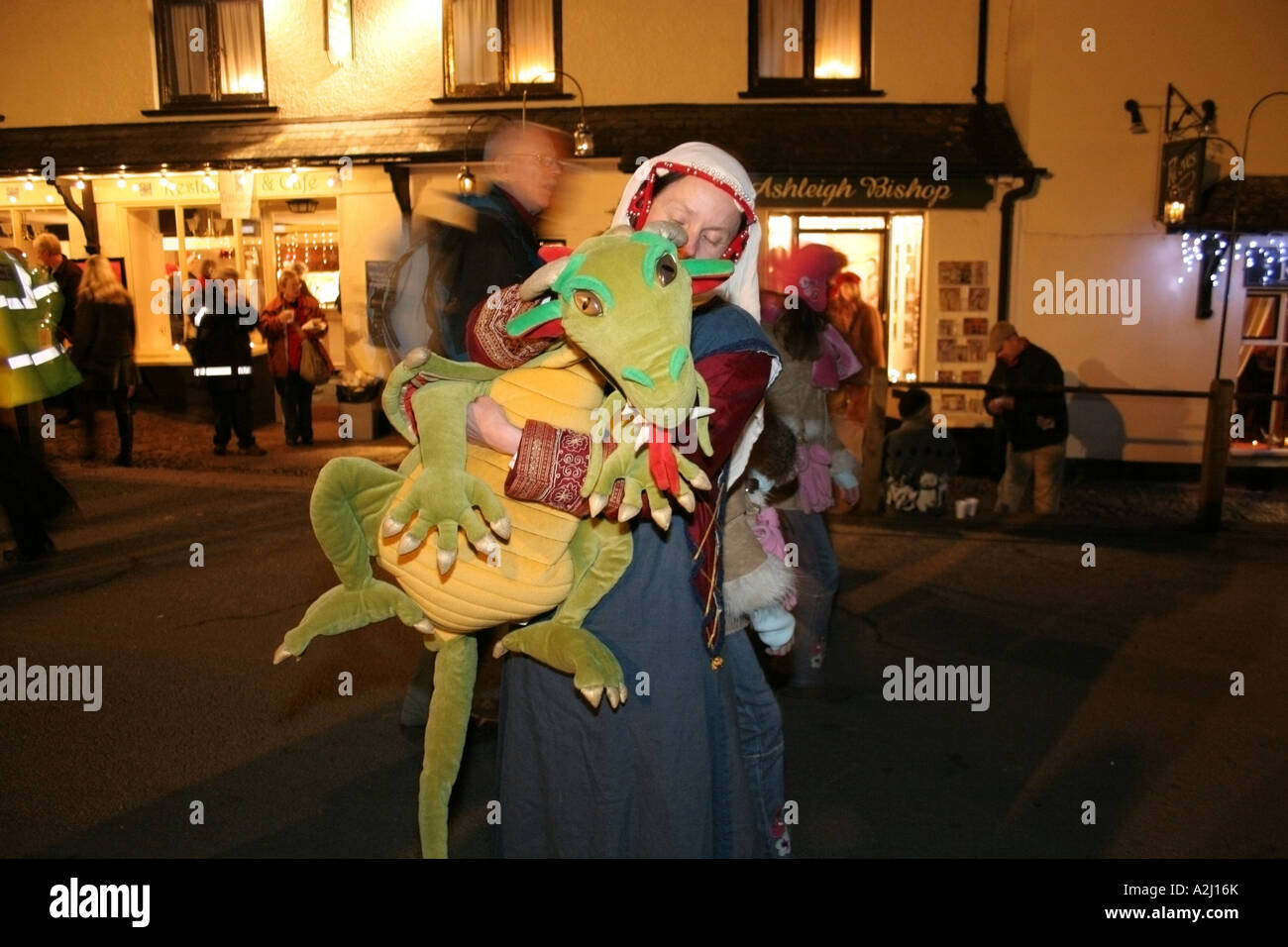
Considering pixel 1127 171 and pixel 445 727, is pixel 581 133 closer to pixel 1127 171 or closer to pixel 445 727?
pixel 1127 171

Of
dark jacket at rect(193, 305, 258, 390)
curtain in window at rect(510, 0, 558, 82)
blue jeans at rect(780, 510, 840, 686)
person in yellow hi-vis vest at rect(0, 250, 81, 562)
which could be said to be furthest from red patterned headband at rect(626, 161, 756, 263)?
curtain in window at rect(510, 0, 558, 82)

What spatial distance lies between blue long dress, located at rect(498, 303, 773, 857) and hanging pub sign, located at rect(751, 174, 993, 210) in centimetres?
1038

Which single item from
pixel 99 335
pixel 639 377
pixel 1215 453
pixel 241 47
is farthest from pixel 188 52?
pixel 639 377

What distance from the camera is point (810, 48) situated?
12953mm

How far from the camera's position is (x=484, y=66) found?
44.0 feet

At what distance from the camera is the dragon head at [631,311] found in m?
1.80

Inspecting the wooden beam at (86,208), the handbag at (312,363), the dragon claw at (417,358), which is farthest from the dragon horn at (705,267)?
the wooden beam at (86,208)

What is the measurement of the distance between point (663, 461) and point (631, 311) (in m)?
0.27

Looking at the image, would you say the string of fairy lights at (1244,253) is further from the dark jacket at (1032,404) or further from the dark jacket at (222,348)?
the dark jacket at (222,348)

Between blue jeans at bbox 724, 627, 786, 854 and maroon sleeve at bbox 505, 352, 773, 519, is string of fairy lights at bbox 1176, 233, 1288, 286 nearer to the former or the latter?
blue jeans at bbox 724, 627, 786, 854

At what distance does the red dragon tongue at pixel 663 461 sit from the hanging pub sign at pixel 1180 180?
11.1 m

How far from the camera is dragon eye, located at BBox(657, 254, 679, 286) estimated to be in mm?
1866
